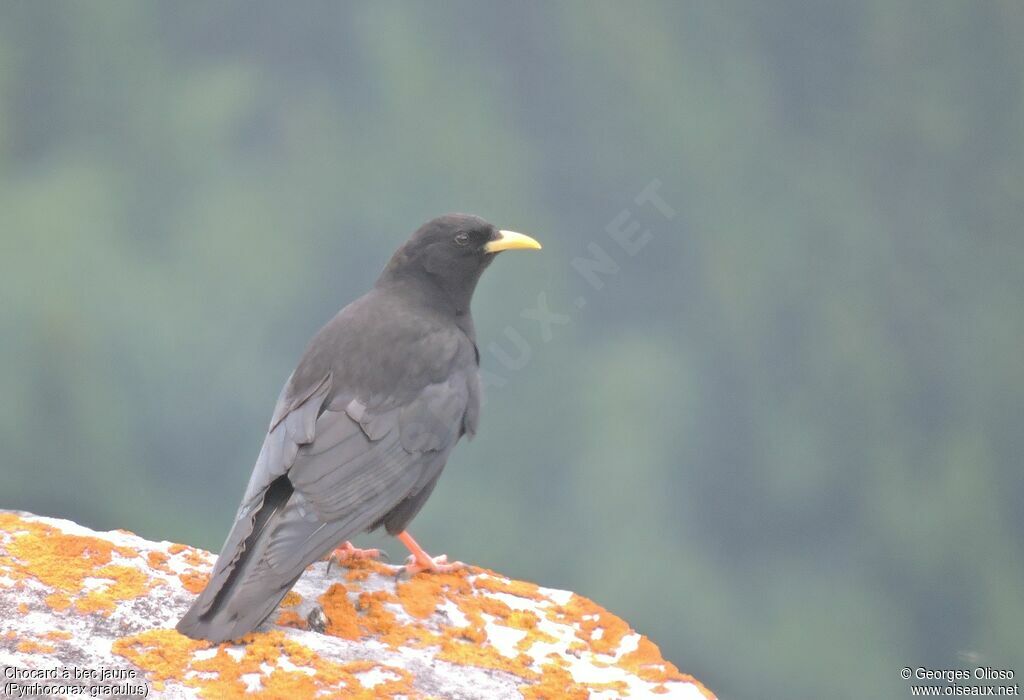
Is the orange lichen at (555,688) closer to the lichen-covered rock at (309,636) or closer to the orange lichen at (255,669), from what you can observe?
the lichen-covered rock at (309,636)

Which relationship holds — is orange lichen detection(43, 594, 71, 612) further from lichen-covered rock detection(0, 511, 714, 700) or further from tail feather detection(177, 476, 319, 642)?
tail feather detection(177, 476, 319, 642)

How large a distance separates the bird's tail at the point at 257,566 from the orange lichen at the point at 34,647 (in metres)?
0.48

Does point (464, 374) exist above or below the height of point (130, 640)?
above

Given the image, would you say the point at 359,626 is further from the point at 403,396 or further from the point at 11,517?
the point at 11,517

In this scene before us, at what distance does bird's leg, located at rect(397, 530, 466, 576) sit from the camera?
604 cm

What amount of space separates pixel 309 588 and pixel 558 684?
124cm

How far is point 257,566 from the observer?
505 cm

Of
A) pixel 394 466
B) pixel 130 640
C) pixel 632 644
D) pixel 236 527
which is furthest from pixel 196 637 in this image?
pixel 632 644

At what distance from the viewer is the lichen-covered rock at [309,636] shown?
4.61 meters

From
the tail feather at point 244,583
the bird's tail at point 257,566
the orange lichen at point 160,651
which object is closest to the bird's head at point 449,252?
the bird's tail at point 257,566

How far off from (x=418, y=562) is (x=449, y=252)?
1677mm

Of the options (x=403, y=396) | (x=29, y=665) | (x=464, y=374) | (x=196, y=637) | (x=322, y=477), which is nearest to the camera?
(x=29, y=665)

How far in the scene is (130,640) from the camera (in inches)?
187

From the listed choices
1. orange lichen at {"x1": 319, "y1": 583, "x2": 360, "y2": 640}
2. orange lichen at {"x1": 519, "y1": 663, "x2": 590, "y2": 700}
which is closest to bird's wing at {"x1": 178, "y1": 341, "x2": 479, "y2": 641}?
orange lichen at {"x1": 319, "y1": 583, "x2": 360, "y2": 640}
